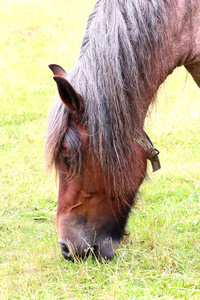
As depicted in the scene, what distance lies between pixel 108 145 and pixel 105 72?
0.45 metres

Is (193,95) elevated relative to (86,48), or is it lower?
lower

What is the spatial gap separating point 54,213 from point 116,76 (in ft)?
6.53

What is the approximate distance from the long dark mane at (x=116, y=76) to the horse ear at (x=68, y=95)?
0.21 feet

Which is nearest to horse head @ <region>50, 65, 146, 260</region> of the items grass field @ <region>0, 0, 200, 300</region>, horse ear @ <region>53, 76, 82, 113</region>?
horse ear @ <region>53, 76, 82, 113</region>

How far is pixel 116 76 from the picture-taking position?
2736mm

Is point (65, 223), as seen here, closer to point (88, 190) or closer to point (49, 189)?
point (88, 190)

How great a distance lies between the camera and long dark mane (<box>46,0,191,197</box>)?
274 centimetres

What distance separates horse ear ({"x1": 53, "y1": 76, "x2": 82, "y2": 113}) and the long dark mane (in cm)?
6

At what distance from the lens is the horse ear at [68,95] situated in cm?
257

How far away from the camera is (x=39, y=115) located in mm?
6758

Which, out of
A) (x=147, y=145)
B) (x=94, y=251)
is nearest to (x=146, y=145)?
(x=147, y=145)

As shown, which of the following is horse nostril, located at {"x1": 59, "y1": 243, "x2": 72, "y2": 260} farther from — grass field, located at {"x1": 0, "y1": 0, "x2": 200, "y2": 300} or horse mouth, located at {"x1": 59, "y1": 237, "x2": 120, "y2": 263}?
grass field, located at {"x1": 0, "y1": 0, "x2": 200, "y2": 300}

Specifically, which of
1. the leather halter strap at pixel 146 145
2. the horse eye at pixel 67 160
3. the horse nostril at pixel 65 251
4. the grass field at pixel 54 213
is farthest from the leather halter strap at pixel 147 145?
the horse nostril at pixel 65 251

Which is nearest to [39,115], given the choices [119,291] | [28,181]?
[28,181]
